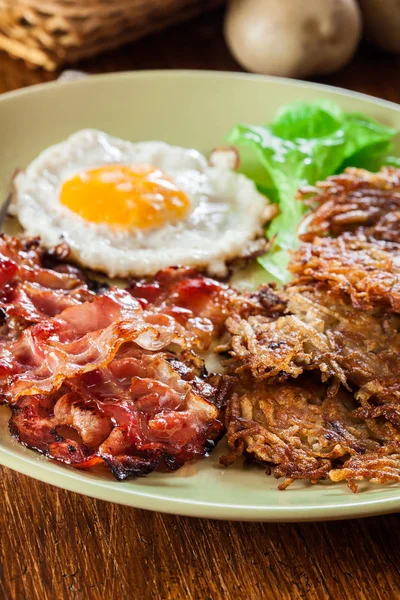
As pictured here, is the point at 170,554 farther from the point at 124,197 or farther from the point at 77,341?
the point at 124,197

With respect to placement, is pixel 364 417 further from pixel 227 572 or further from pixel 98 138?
pixel 98 138

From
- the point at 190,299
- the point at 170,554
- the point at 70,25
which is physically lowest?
the point at 170,554

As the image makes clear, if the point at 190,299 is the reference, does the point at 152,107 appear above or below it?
above

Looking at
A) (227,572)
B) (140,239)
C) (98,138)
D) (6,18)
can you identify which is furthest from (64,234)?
(6,18)

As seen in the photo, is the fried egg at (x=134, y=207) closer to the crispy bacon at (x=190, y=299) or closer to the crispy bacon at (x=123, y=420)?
the crispy bacon at (x=190, y=299)

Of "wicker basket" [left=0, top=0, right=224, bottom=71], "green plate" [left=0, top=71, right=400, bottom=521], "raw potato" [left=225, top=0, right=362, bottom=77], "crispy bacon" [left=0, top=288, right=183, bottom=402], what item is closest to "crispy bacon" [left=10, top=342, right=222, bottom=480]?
"crispy bacon" [left=0, top=288, right=183, bottom=402]

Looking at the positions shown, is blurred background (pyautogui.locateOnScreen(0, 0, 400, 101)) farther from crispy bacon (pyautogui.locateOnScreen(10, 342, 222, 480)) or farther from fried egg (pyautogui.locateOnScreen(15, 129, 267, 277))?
crispy bacon (pyautogui.locateOnScreen(10, 342, 222, 480))

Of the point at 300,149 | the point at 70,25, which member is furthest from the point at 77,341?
the point at 70,25
